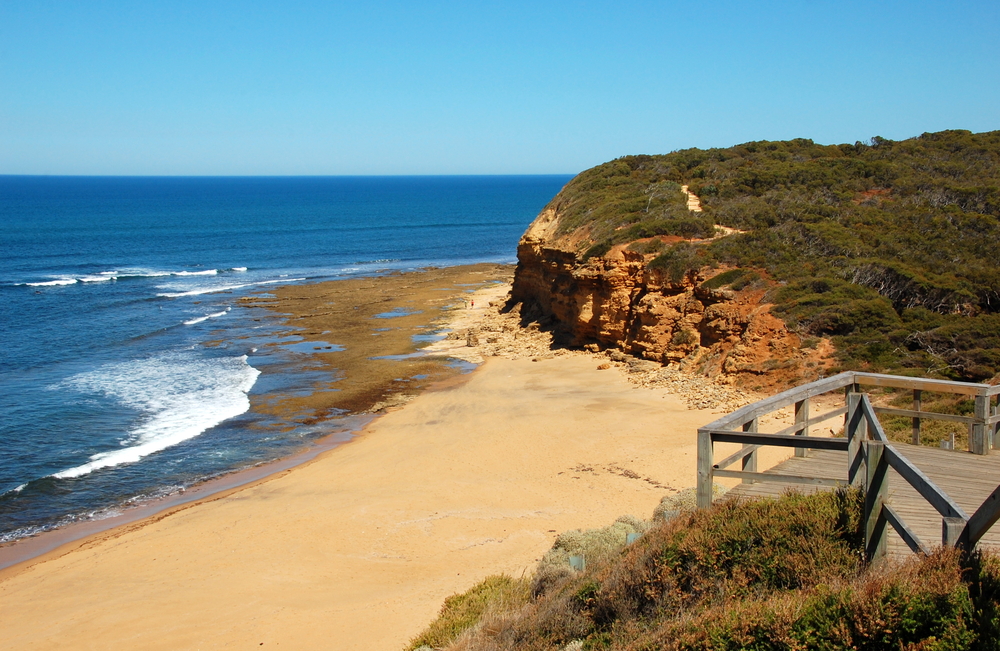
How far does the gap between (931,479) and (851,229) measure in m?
22.0

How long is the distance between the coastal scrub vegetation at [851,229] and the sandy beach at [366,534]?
16.5ft

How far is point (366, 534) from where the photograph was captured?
1379 cm

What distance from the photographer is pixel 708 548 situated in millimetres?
5352

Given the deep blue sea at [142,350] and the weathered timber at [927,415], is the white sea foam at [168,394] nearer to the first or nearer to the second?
the deep blue sea at [142,350]

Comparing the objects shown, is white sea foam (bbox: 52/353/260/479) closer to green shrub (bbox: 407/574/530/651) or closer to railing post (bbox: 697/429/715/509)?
green shrub (bbox: 407/574/530/651)

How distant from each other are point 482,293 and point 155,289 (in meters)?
20.5

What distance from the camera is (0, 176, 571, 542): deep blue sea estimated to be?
18.4 meters

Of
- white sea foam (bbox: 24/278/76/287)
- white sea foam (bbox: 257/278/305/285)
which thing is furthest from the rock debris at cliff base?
white sea foam (bbox: 24/278/76/287)

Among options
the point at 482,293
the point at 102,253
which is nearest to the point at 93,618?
the point at 482,293

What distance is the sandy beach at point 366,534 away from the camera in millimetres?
10828

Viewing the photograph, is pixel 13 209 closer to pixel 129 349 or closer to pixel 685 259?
pixel 129 349

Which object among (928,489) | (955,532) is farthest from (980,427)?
(955,532)

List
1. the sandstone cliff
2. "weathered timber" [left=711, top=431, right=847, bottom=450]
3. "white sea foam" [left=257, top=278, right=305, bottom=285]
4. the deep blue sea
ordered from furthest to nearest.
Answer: "white sea foam" [left=257, top=278, right=305, bottom=285] → the sandstone cliff → the deep blue sea → "weathered timber" [left=711, top=431, right=847, bottom=450]

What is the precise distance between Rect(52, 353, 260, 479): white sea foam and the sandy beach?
450cm
